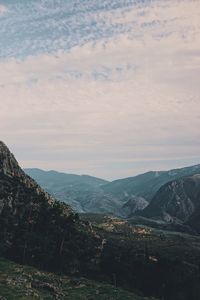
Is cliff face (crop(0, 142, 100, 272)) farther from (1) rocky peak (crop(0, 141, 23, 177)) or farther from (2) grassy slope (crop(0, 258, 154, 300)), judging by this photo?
(2) grassy slope (crop(0, 258, 154, 300))

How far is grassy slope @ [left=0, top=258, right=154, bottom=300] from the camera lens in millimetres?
68931

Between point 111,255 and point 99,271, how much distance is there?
8.65 meters

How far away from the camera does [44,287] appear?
255ft

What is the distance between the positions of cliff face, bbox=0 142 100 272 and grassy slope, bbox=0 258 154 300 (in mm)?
13139

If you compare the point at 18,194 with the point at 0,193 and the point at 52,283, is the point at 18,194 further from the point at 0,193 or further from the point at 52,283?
the point at 52,283

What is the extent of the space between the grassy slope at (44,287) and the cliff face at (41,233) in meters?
13.1

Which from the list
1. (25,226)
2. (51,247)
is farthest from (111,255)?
(25,226)

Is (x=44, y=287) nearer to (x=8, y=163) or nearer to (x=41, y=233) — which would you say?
(x=41, y=233)

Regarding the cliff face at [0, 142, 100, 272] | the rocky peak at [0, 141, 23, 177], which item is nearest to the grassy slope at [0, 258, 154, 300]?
the cliff face at [0, 142, 100, 272]

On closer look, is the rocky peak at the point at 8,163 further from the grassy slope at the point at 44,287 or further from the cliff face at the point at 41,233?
Answer: the grassy slope at the point at 44,287

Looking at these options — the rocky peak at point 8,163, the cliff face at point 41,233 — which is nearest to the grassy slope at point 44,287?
the cliff face at point 41,233

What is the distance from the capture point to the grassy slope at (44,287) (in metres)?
68.9

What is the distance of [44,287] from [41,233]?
3842 centimetres

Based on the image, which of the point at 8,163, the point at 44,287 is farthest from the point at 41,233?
the point at 8,163
